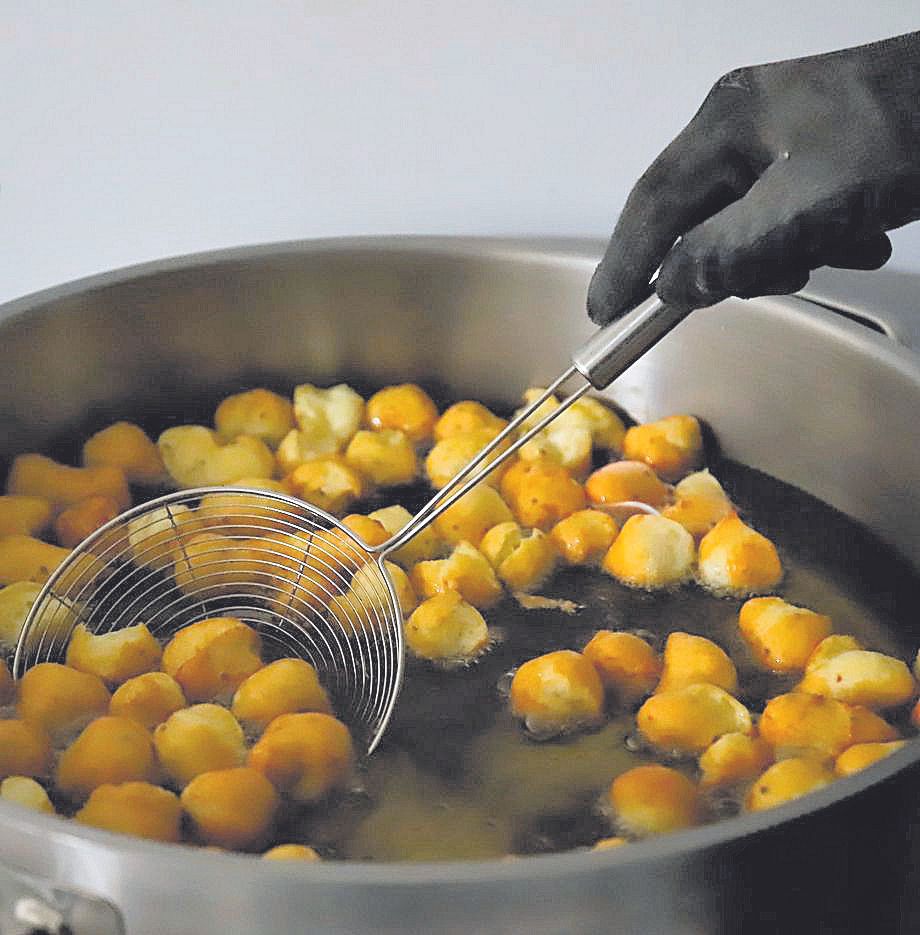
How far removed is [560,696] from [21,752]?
31cm

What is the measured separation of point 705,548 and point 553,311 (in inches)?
10.6

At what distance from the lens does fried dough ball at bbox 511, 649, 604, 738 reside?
0.80 meters

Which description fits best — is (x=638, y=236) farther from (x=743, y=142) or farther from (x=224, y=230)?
(x=224, y=230)

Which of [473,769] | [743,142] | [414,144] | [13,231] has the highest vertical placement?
[743,142]

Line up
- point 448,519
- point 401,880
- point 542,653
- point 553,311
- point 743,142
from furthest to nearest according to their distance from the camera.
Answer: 1. point 553,311
2. point 448,519
3. point 542,653
4. point 743,142
5. point 401,880

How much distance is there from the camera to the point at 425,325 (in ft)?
3.70

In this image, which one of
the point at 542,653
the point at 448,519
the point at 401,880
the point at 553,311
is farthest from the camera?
the point at 553,311

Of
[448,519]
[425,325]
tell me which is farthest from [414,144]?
[448,519]

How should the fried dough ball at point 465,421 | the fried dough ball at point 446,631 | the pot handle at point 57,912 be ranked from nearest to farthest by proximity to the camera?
the pot handle at point 57,912, the fried dough ball at point 446,631, the fried dough ball at point 465,421

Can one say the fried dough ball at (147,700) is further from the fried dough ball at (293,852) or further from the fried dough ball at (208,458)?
the fried dough ball at (208,458)

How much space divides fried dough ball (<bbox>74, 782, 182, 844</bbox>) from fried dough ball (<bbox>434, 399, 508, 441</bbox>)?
46 centimetres

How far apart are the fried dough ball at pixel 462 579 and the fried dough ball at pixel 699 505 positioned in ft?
0.48

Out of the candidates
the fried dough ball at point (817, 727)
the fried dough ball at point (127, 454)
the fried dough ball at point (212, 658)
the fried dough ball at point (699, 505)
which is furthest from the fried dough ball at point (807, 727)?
the fried dough ball at point (127, 454)

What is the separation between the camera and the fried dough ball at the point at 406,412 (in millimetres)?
1094
